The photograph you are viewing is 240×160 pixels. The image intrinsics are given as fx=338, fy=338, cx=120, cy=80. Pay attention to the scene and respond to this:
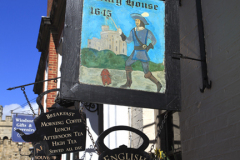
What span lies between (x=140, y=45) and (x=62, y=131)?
7.39ft

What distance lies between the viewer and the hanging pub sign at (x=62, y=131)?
597 centimetres

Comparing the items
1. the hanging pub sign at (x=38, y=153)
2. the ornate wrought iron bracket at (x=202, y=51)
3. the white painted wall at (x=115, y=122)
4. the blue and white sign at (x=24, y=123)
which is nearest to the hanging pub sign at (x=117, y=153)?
the ornate wrought iron bracket at (x=202, y=51)

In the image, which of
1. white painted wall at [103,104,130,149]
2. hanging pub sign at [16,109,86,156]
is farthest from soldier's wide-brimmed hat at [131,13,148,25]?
white painted wall at [103,104,130,149]

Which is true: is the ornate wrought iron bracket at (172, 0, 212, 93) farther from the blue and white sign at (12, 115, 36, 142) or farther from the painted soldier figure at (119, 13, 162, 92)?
the blue and white sign at (12, 115, 36, 142)

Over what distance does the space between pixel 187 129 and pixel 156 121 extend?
161cm

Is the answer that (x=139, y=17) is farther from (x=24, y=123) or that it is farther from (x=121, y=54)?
(x=24, y=123)

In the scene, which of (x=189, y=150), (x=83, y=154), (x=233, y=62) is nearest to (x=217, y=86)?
(x=233, y=62)

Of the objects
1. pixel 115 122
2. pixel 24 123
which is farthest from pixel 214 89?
pixel 24 123

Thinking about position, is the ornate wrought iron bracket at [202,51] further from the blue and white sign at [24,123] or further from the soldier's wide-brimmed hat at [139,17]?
the blue and white sign at [24,123]

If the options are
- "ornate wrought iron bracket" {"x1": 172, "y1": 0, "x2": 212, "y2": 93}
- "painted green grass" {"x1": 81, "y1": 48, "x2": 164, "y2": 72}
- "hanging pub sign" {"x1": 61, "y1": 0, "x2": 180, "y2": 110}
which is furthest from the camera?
"ornate wrought iron bracket" {"x1": 172, "y1": 0, "x2": 212, "y2": 93}

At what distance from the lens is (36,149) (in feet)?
33.6

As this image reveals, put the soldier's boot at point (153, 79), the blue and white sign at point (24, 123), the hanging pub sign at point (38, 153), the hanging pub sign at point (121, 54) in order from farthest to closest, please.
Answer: the blue and white sign at point (24, 123) → the hanging pub sign at point (38, 153) → the soldier's boot at point (153, 79) → the hanging pub sign at point (121, 54)

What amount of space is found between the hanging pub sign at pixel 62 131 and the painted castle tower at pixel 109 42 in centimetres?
172

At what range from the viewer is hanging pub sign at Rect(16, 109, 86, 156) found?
5.97 metres
